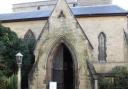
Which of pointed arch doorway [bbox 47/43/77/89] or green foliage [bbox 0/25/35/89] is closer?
pointed arch doorway [bbox 47/43/77/89]

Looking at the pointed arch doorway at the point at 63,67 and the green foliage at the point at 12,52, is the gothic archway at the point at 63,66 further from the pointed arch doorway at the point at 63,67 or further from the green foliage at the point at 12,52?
the green foliage at the point at 12,52

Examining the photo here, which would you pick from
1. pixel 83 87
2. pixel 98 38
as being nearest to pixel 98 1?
pixel 98 38

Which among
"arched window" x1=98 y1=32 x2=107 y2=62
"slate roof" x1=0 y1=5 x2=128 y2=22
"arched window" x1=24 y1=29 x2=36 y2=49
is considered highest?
"slate roof" x1=0 y1=5 x2=128 y2=22

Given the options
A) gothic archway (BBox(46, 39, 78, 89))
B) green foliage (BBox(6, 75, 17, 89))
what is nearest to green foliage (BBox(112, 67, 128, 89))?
gothic archway (BBox(46, 39, 78, 89))

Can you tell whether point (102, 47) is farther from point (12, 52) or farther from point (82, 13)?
point (12, 52)

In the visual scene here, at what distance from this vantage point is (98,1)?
5256cm

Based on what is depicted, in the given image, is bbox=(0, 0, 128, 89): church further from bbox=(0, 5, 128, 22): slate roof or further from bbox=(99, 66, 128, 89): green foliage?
bbox=(99, 66, 128, 89): green foliage

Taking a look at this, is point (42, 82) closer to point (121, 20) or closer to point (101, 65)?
point (101, 65)

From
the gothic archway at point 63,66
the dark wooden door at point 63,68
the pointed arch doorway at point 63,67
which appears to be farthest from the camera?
the dark wooden door at point 63,68

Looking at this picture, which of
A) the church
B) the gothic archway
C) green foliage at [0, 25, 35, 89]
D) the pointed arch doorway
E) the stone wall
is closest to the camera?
the church

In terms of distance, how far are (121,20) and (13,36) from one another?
10316mm

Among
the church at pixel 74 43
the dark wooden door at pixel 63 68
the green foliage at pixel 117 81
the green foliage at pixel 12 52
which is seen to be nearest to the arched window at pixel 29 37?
the church at pixel 74 43

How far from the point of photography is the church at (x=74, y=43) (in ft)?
122

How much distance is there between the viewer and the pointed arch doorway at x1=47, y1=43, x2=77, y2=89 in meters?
38.1
